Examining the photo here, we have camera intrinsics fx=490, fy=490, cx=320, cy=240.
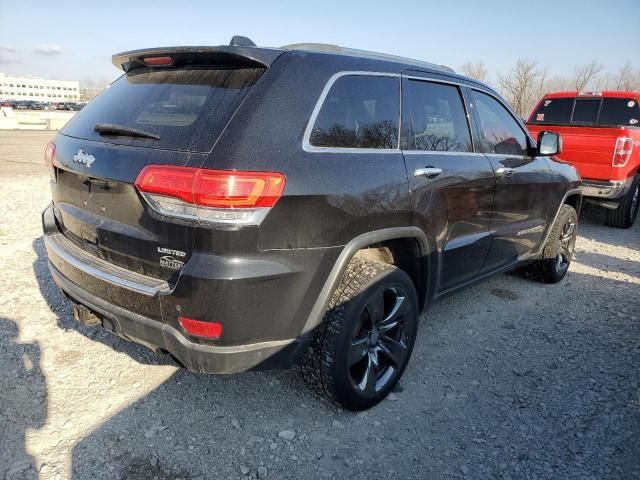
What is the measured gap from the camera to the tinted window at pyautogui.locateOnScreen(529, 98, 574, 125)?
880 cm

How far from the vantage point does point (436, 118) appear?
3.13m

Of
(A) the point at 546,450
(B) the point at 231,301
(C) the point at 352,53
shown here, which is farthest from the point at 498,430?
(C) the point at 352,53

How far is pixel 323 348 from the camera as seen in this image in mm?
2496

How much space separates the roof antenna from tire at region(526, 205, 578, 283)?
3530mm

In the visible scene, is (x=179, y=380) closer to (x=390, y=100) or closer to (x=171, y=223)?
(x=171, y=223)

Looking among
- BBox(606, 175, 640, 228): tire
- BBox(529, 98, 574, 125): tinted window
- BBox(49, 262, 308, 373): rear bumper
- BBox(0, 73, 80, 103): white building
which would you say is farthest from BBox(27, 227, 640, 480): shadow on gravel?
BBox(0, 73, 80, 103): white building

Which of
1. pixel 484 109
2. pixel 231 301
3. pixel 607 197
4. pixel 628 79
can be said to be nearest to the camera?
pixel 231 301

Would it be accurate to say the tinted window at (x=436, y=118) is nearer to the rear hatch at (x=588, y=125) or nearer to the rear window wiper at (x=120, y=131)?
the rear window wiper at (x=120, y=131)

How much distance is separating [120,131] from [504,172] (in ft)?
8.73

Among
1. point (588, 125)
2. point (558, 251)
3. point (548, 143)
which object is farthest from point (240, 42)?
point (588, 125)

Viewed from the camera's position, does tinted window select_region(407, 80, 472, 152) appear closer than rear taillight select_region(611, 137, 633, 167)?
Yes

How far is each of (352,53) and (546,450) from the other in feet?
7.63

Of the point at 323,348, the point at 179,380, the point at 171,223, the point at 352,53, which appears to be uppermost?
the point at 352,53

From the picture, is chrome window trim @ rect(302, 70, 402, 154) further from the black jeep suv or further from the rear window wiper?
the rear window wiper
